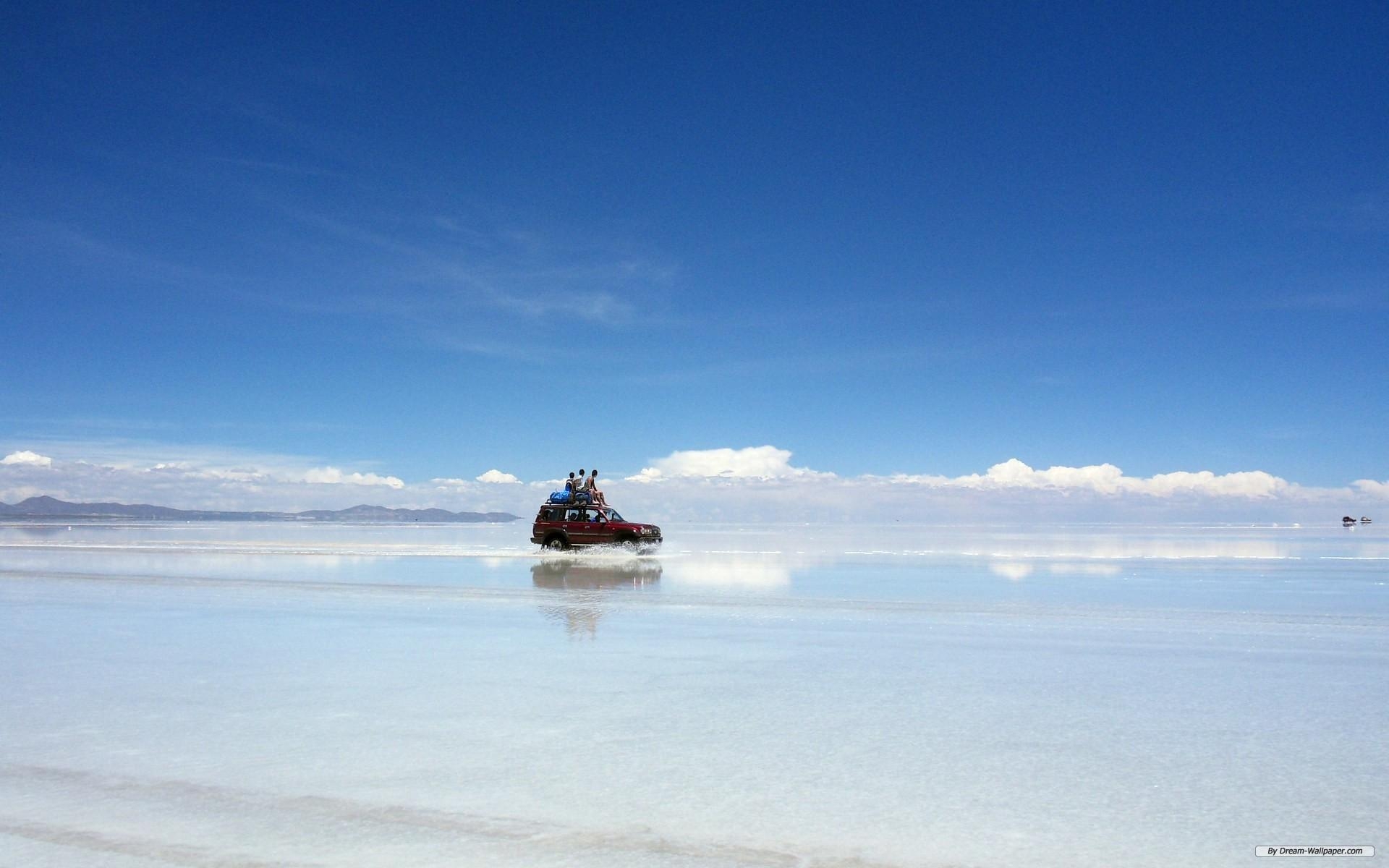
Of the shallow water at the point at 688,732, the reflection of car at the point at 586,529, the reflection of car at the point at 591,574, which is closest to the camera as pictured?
the shallow water at the point at 688,732

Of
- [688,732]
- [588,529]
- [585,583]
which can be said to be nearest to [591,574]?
[585,583]

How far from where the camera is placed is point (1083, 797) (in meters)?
6.38

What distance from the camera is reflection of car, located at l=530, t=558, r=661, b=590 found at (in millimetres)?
24125

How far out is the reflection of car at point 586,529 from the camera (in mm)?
37094

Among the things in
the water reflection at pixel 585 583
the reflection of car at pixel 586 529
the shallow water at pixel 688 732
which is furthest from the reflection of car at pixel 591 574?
the shallow water at pixel 688 732

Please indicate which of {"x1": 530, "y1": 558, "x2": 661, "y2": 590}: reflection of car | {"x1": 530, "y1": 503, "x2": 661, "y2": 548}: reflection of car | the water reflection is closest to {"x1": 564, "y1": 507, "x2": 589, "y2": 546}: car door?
{"x1": 530, "y1": 503, "x2": 661, "y2": 548}: reflection of car

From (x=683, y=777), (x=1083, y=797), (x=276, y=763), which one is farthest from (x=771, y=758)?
(x=276, y=763)

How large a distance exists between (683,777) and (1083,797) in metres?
2.82

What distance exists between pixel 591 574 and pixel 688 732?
19666 mm

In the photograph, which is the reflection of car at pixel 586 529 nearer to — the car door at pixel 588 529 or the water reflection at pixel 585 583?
the car door at pixel 588 529

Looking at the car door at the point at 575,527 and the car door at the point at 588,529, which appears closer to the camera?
the car door at the point at 588,529

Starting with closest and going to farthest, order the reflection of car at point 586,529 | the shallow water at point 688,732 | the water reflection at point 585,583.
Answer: the shallow water at point 688,732, the water reflection at point 585,583, the reflection of car at point 586,529

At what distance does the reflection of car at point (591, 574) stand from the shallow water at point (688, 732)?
4.73m

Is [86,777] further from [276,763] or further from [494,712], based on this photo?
[494,712]
